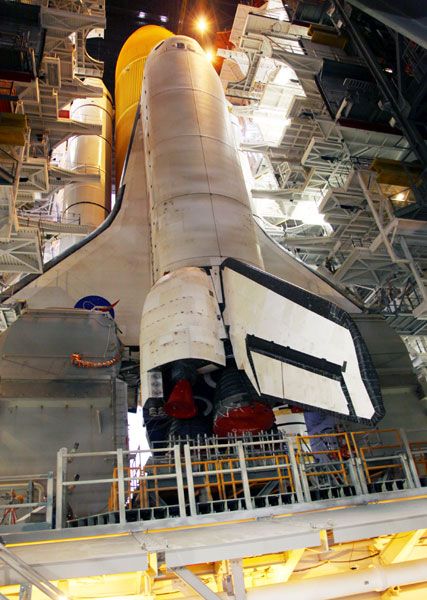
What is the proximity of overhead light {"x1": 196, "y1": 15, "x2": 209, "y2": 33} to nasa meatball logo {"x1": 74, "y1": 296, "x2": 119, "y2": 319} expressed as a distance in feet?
70.7

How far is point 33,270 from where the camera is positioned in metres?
12.4

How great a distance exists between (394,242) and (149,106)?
6.85 m

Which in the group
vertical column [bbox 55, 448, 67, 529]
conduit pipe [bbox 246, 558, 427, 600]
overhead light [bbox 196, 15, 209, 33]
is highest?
overhead light [bbox 196, 15, 209, 33]

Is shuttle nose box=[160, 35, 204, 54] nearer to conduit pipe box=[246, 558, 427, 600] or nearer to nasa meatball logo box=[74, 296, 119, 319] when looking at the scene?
nasa meatball logo box=[74, 296, 119, 319]

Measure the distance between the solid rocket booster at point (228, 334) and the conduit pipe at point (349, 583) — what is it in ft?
7.57

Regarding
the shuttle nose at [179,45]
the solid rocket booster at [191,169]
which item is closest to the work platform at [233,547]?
the solid rocket booster at [191,169]

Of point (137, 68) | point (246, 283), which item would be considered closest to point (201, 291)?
point (246, 283)

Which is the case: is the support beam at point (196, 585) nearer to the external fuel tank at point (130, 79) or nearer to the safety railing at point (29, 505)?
the safety railing at point (29, 505)

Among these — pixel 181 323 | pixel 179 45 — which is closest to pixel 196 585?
pixel 181 323

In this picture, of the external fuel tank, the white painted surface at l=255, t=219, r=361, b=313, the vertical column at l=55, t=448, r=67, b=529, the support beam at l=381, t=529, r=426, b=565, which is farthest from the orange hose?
the external fuel tank

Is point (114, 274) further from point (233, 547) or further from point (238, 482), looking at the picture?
point (233, 547)

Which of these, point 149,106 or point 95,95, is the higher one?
point 95,95

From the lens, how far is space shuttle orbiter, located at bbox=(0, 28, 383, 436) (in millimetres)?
7070

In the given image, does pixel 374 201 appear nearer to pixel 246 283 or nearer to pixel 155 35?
pixel 246 283
